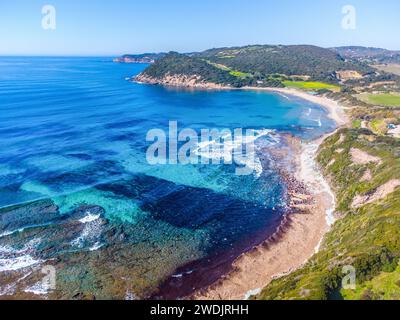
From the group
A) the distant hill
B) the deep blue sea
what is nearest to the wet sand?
the deep blue sea

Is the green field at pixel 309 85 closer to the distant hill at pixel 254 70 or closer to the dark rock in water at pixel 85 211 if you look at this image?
the distant hill at pixel 254 70

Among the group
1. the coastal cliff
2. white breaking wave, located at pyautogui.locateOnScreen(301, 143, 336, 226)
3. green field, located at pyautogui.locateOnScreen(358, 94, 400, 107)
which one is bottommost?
white breaking wave, located at pyautogui.locateOnScreen(301, 143, 336, 226)

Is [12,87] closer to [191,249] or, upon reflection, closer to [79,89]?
[79,89]

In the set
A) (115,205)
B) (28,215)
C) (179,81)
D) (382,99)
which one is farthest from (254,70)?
(28,215)

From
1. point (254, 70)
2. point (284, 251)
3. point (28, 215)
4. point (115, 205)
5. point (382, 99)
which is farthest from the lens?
point (254, 70)

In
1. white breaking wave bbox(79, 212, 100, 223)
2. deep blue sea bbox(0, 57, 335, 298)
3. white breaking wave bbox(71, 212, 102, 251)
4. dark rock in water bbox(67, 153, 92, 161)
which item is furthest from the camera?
dark rock in water bbox(67, 153, 92, 161)

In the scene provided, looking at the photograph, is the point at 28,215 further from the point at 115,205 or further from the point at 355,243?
the point at 355,243

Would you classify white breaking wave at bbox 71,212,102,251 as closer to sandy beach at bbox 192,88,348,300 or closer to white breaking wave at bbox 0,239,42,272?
white breaking wave at bbox 0,239,42,272

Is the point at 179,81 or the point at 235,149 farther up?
the point at 179,81
